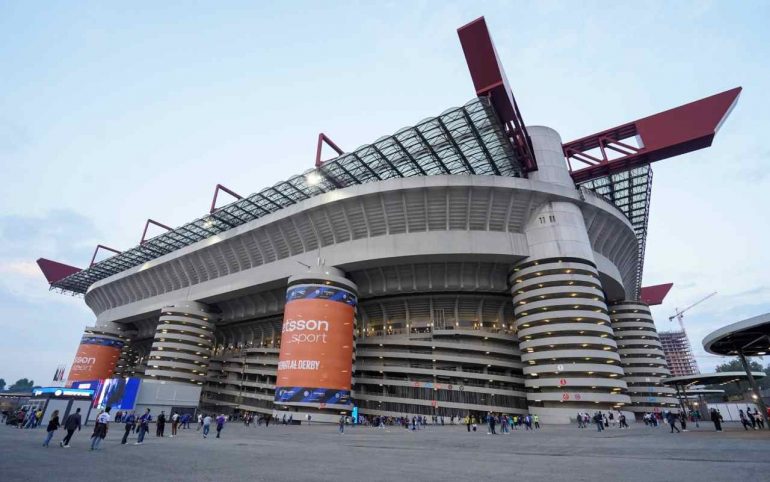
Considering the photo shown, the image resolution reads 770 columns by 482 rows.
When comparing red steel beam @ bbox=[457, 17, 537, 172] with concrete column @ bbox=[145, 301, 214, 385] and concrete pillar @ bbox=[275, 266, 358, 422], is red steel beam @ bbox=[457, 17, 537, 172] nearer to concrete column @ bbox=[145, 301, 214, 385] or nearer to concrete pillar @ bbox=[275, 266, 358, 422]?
concrete pillar @ bbox=[275, 266, 358, 422]

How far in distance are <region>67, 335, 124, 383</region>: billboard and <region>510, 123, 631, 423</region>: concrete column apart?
268 feet

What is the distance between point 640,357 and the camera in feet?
206

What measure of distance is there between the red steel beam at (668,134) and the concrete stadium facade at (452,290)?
4.62 m

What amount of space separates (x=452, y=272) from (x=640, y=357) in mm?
38104

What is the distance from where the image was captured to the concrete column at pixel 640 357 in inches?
2374

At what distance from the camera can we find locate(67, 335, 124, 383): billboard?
7706cm

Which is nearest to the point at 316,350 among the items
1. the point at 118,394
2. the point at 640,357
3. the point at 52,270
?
the point at 118,394

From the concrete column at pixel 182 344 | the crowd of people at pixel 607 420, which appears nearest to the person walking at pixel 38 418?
the concrete column at pixel 182 344

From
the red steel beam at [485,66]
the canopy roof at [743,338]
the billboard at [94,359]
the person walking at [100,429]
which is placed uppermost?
the red steel beam at [485,66]

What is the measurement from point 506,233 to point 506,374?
62.5 feet

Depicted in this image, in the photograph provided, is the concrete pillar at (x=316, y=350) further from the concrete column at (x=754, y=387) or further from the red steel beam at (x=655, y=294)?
the red steel beam at (x=655, y=294)

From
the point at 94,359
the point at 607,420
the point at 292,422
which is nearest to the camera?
the point at 607,420

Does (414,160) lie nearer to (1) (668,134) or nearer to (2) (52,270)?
(1) (668,134)

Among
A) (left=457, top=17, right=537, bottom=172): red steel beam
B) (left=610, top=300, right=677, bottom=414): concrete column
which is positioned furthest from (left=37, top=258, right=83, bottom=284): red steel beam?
(left=610, top=300, right=677, bottom=414): concrete column
